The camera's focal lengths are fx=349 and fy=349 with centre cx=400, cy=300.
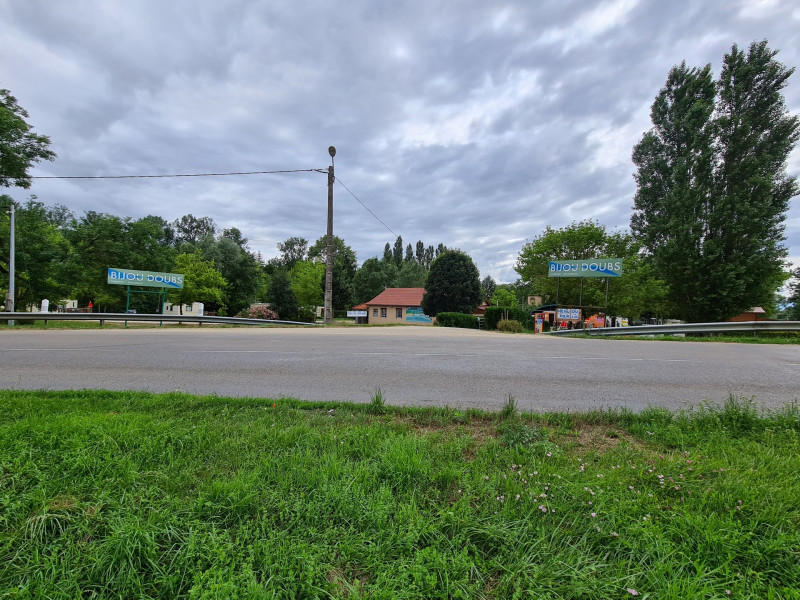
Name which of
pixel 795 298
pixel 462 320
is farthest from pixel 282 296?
pixel 795 298

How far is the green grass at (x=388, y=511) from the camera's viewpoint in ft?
5.10

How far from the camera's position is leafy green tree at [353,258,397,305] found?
57.2 meters

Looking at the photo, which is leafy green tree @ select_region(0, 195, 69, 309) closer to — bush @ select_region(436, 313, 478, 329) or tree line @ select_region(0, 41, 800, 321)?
tree line @ select_region(0, 41, 800, 321)

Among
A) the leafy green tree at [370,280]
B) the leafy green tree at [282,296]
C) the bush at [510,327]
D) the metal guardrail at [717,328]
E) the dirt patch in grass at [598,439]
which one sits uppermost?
the leafy green tree at [370,280]

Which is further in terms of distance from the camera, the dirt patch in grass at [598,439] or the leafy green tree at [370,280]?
the leafy green tree at [370,280]

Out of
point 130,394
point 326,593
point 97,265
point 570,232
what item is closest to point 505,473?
point 326,593

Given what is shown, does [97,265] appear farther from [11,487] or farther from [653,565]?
[653,565]

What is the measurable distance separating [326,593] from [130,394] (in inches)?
160

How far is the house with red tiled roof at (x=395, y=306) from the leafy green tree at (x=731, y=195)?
2700 centimetres

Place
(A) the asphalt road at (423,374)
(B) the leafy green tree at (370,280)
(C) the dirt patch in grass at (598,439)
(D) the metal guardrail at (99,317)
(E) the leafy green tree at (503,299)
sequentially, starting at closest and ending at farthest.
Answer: (C) the dirt patch in grass at (598,439), (A) the asphalt road at (423,374), (D) the metal guardrail at (99,317), (E) the leafy green tree at (503,299), (B) the leafy green tree at (370,280)

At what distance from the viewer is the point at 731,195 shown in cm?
2366

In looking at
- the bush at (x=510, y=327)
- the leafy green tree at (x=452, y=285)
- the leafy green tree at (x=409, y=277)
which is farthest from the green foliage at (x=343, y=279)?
the bush at (x=510, y=327)

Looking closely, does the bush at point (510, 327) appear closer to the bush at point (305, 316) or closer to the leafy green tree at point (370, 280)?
the bush at point (305, 316)

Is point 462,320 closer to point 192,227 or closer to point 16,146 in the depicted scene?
point 16,146
